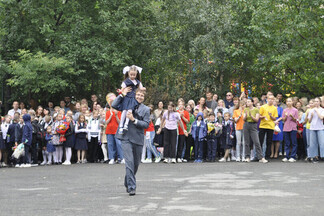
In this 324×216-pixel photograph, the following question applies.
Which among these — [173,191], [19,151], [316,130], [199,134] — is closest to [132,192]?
[173,191]

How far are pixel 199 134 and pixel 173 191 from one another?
871 cm

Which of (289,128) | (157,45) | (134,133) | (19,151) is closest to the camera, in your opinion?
(134,133)

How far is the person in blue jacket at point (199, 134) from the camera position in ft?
65.5

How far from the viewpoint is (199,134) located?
20.0m

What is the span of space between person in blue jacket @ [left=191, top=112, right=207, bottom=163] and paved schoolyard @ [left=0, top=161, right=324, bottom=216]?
9.12 ft

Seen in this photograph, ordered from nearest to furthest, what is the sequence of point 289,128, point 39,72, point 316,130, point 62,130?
point 316,130
point 289,128
point 62,130
point 39,72

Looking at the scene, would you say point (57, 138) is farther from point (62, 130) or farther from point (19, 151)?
point (19, 151)

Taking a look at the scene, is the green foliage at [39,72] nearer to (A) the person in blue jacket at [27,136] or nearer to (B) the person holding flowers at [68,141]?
(B) the person holding flowers at [68,141]

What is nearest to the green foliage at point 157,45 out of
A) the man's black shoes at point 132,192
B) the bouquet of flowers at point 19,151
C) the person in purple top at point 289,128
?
the bouquet of flowers at point 19,151

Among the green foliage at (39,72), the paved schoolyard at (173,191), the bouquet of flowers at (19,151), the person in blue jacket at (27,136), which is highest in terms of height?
the green foliage at (39,72)

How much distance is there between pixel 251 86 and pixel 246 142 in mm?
11396

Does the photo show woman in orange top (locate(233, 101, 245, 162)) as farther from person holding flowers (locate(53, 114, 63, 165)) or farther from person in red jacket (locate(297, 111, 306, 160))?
person holding flowers (locate(53, 114, 63, 165))

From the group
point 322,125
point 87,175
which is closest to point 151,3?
point 322,125

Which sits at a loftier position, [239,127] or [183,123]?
[183,123]
